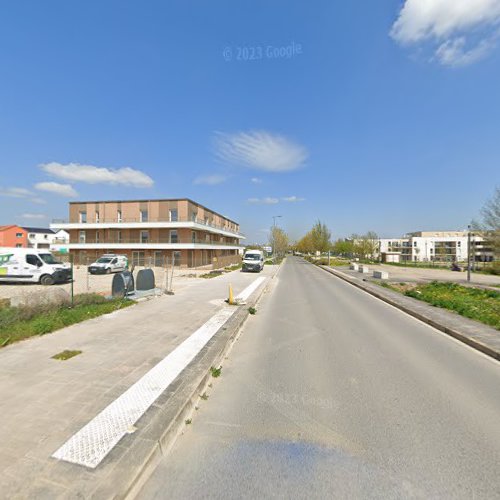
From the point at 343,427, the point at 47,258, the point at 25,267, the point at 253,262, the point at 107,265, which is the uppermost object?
the point at 47,258

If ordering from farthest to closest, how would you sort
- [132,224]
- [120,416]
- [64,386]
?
[132,224] → [64,386] → [120,416]

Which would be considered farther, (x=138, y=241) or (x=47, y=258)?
(x=138, y=241)

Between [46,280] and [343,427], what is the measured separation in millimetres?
18388

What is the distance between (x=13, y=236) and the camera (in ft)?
205

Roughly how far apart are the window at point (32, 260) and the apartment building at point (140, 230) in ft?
52.1

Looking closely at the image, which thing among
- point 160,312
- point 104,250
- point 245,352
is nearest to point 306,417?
point 245,352

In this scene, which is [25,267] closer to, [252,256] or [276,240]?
[252,256]

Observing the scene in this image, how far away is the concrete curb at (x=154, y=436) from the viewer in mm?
2271

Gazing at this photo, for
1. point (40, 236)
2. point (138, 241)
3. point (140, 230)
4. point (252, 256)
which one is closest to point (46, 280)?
point (252, 256)

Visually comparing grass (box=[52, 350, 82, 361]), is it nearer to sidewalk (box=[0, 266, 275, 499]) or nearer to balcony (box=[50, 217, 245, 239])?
sidewalk (box=[0, 266, 275, 499])

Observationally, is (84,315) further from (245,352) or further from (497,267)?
(497,267)

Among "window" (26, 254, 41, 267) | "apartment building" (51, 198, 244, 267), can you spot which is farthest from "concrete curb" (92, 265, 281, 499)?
"apartment building" (51, 198, 244, 267)

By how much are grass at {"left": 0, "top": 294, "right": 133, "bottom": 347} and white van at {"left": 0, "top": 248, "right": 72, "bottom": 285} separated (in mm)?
9220

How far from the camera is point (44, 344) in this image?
5.55m
